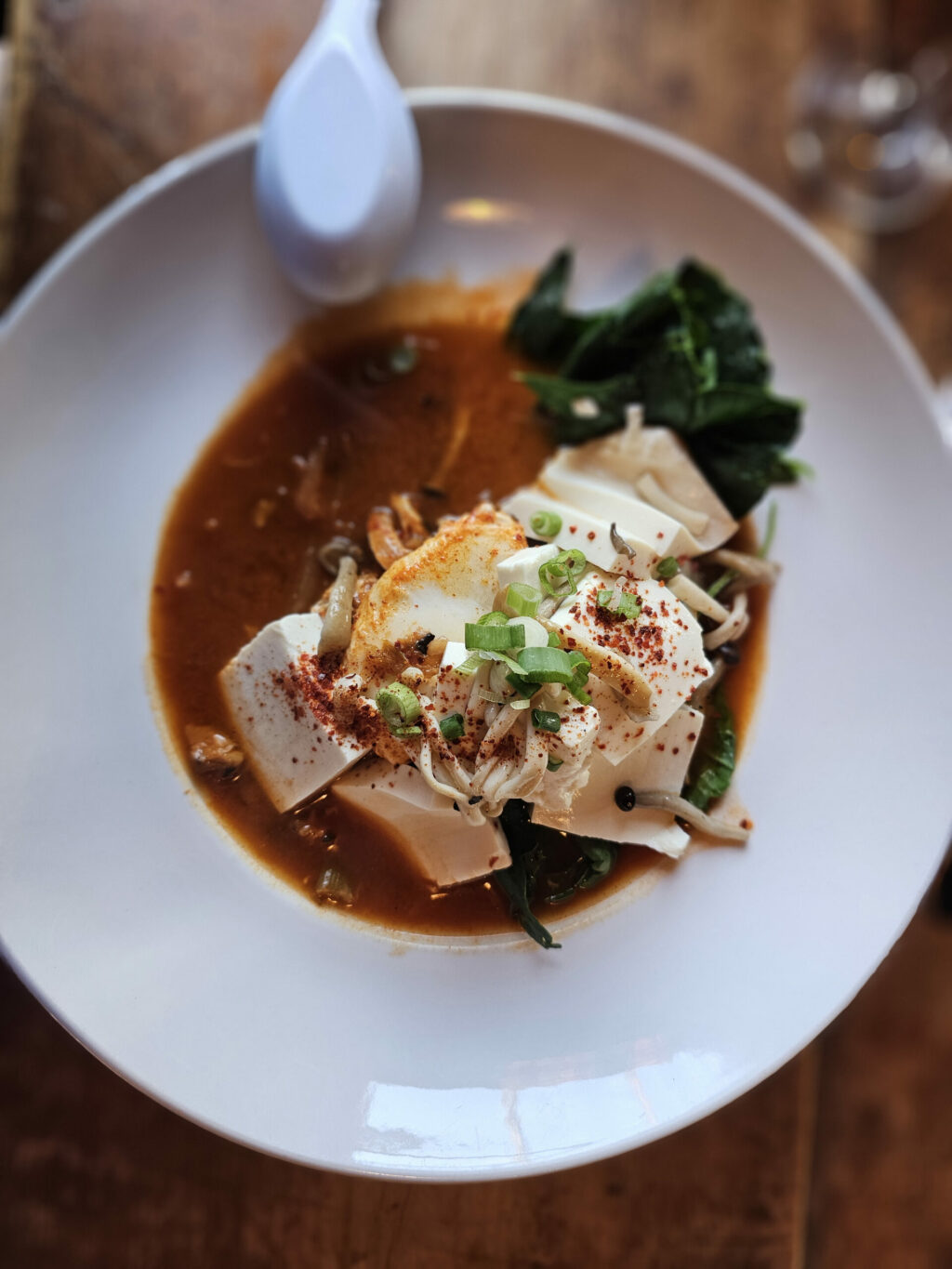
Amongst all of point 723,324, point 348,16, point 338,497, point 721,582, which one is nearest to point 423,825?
point 338,497

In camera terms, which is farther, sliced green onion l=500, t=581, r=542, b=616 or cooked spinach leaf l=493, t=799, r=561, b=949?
cooked spinach leaf l=493, t=799, r=561, b=949

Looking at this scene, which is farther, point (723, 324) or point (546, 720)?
point (723, 324)

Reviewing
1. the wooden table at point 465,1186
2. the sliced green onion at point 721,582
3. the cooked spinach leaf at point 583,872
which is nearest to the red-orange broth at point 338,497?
the cooked spinach leaf at point 583,872

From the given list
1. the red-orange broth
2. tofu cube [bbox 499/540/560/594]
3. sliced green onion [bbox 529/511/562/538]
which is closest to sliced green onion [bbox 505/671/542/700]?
tofu cube [bbox 499/540/560/594]

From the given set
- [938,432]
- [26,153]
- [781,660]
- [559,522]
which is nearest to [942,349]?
[938,432]

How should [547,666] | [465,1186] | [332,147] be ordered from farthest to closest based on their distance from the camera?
[465,1186] → [332,147] → [547,666]

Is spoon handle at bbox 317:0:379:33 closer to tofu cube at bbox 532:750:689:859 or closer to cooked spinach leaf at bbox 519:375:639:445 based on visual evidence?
cooked spinach leaf at bbox 519:375:639:445

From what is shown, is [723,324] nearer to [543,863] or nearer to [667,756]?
[667,756]
